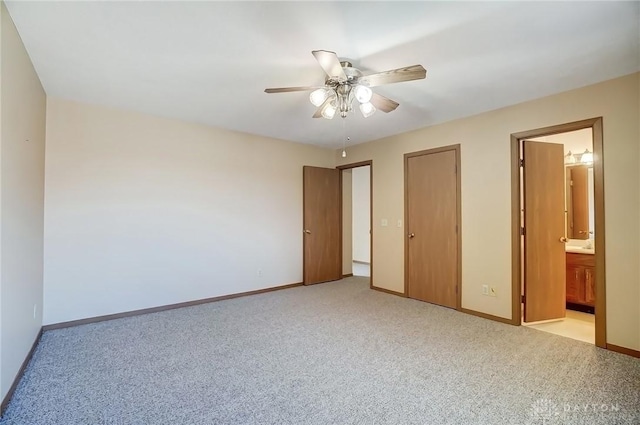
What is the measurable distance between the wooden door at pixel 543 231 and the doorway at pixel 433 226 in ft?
2.35

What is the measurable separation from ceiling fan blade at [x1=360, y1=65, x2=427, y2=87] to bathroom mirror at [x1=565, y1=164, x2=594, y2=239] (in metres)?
3.60

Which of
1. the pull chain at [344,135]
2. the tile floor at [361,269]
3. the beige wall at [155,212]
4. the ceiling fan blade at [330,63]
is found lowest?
the tile floor at [361,269]

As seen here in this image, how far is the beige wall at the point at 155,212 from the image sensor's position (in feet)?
10.6

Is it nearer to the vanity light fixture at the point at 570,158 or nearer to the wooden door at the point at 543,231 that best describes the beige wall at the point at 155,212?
the wooden door at the point at 543,231

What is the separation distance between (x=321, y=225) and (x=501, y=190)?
2.82 meters

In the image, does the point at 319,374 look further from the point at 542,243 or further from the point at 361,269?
the point at 361,269

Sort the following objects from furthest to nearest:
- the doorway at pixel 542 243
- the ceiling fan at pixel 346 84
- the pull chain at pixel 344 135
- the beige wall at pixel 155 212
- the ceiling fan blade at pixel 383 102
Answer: the pull chain at pixel 344 135 → the doorway at pixel 542 243 → the beige wall at pixel 155 212 → the ceiling fan blade at pixel 383 102 → the ceiling fan at pixel 346 84

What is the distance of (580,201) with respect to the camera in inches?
169

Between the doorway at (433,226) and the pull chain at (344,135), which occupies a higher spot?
the pull chain at (344,135)

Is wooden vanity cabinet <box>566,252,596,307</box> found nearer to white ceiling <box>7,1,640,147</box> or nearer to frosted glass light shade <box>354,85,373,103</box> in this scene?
white ceiling <box>7,1,640,147</box>

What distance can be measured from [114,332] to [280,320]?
5.46ft

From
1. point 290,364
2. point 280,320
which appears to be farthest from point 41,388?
point 280,320

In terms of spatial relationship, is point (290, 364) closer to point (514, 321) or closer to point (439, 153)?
point (514, 321)

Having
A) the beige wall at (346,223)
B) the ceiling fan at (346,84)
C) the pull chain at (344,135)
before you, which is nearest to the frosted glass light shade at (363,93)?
the ceiling fan at (346,84)
